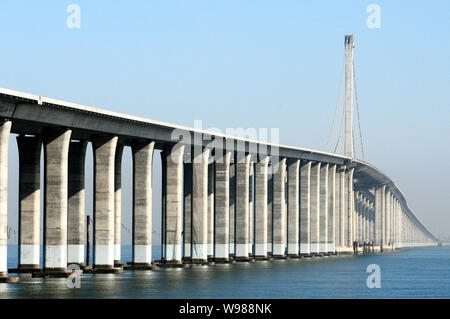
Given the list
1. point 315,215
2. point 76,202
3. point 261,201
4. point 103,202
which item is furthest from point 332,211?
point 103,202

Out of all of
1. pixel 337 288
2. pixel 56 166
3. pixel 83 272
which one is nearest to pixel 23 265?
pixel 83 272

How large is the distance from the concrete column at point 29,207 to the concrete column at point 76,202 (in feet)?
17.3

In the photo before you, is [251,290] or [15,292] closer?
[15,292]

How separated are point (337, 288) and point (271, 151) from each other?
63.2 meters

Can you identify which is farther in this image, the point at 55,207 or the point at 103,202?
the point at 103,202

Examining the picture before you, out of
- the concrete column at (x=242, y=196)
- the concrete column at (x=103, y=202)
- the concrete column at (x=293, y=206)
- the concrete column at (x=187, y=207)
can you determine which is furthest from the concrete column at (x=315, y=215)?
the concrete column at (x=103, y=202)

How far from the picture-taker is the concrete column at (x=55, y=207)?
9769cm

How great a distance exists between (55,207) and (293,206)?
7967 cm

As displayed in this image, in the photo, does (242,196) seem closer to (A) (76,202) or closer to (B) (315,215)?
(B) (315,215)

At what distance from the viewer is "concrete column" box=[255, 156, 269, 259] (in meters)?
156

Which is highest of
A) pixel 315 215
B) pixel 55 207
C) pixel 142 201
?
pixel 142 201

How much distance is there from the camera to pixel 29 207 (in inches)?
4183
